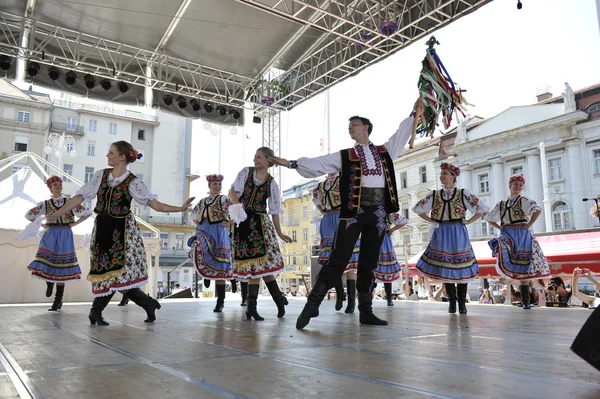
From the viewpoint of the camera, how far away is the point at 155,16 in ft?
29.8

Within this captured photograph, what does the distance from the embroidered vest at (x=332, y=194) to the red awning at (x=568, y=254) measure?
15.1ft

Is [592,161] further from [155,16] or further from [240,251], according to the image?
[240,251]

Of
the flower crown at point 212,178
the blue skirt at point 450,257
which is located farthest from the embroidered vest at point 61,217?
the blue skirt at point 450,257

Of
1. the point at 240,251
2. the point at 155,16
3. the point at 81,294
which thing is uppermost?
the point at 155,16

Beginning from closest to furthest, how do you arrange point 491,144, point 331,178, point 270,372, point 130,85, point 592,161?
point 270,372
point 331,178
point 130,85
point 592,161
point 491,144

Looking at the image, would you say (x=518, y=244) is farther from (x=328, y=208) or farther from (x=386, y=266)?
(x=328, y=208)

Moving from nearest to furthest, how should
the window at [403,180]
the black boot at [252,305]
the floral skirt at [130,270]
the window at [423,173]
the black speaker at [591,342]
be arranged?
the black speaker at [591,342] < the floral skirt at [130,270] < the black boot at [252,305] < the window at [423,173] < the window at [403,180]

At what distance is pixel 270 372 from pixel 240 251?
8.15ft

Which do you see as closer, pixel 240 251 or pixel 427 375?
pixel 427 375

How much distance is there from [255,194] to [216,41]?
7.00 meters

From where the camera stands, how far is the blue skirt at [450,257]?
15.5 feet

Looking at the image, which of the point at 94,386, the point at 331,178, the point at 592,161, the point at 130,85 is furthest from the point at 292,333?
the point at 592,161

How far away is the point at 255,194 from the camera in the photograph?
401 cm

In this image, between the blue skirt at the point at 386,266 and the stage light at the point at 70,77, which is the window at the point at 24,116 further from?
the blue skirt at the point at 386,266
